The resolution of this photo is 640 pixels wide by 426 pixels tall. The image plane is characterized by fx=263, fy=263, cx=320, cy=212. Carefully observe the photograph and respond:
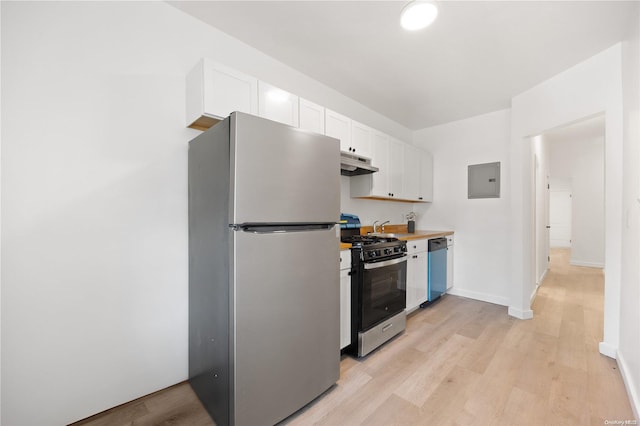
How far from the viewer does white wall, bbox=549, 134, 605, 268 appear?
579 cm

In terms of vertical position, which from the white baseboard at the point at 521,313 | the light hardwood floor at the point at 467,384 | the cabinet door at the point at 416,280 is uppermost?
the cabinet door at the point at 416,280

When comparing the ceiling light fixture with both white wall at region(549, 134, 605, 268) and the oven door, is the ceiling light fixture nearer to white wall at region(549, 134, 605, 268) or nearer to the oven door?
the oven door

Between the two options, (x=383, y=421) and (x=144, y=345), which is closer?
(x=383, y=421)

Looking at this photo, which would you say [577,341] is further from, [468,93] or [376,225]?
[468,93]

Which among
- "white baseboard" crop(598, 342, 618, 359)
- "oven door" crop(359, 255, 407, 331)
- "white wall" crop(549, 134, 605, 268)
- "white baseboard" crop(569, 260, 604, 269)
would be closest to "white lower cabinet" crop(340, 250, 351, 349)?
"oven door" crop(359, 255, 407, 331)

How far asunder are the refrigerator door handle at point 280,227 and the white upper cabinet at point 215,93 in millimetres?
830

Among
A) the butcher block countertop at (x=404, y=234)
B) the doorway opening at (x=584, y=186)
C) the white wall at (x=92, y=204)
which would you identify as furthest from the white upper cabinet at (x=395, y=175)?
the doorway opening at (x=584, y=186)

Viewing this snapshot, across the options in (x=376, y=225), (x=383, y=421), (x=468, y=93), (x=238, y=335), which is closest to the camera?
(x=238, y=335)

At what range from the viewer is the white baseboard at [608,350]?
2.20 meters

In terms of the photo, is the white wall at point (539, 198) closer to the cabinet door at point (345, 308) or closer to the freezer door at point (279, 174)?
the cabinet door at point (345, 308)

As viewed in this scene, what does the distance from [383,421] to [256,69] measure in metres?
2.80

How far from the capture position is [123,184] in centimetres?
168

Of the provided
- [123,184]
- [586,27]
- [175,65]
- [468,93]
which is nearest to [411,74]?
→ [468,93]

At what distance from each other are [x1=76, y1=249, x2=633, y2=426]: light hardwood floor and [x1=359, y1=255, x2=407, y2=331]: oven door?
1.03 feet
